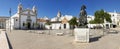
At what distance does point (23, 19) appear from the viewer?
67062mm

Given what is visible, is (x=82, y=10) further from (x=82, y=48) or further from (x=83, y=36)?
(x=82, y=48)

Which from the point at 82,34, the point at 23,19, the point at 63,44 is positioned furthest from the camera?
the point at 23,19

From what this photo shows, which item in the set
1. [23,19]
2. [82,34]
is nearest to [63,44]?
[82,34]

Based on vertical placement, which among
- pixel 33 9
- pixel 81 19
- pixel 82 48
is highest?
pixel 33 9

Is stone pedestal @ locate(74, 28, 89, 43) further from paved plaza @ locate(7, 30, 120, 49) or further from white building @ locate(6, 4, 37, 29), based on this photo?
white building @ locate(6, 4, 37, 29)

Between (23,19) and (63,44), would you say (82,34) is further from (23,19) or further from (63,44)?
(23,19)

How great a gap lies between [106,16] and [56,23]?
87.5 ft

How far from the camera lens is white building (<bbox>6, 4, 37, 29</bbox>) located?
212ft

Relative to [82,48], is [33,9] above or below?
above

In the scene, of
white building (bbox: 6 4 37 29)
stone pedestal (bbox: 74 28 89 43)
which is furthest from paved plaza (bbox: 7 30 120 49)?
white building (bbox: 6 4 37 29)

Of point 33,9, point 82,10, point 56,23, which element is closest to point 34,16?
point 33,9

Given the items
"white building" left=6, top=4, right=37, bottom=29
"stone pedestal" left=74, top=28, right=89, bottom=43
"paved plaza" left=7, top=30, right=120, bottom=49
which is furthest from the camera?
"white building" left=6, top=4, right=37, bottom=29

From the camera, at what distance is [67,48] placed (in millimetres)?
11695

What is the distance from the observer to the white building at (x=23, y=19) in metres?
64.6
